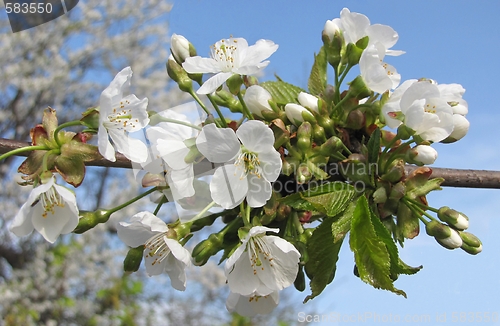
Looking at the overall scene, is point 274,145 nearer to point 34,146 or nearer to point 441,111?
point 441,111

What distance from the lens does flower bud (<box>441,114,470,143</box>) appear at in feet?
3.87

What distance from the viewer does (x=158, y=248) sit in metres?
1.13

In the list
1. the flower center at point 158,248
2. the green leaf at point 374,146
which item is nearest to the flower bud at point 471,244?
the green leaf at point 374,146

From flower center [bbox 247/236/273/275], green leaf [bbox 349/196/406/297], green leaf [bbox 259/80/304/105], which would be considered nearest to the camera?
green leaf [bbox 349/196/406/297]

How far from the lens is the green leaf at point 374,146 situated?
3.69ft

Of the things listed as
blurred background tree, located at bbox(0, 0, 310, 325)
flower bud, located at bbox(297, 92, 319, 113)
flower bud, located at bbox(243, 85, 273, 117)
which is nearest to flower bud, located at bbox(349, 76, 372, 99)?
flower bud, located at bbox(297, 92, 319, 113)

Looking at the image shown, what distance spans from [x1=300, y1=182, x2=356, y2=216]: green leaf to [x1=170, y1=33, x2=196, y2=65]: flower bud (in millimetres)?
475

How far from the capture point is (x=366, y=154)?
1.15 metres

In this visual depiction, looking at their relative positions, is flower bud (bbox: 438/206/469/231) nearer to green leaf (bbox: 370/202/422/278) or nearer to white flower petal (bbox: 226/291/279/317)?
green leaf (bbox: 370/202/422/278)

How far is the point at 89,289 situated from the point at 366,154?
6.21m

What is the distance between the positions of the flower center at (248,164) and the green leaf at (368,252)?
24cm

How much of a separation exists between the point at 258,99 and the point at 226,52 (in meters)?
0.16

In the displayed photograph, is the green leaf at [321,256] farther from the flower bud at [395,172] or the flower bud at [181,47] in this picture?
the flower bud at [181,47]

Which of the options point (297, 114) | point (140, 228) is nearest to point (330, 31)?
point (297, 114)
